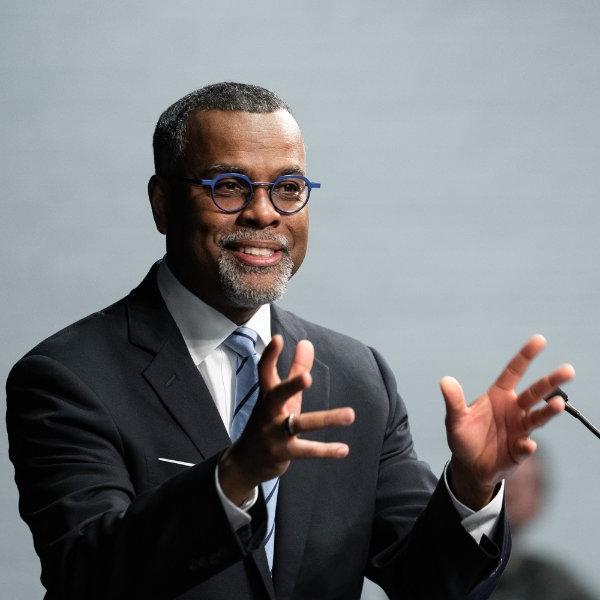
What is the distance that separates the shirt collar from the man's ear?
119mm

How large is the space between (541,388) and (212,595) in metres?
0.60

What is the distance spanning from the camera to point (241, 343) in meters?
2.24

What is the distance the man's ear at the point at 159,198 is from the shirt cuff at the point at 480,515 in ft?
2.26

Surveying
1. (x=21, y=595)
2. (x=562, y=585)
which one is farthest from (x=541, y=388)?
(x=21, y=595)

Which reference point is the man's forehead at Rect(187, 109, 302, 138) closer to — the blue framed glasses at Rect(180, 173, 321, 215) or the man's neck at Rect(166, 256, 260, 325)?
the blue framed glasses at Rect(180, 173, 321, 215)

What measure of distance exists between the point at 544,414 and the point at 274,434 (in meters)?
0.43

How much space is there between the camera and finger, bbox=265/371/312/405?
1.60 metres

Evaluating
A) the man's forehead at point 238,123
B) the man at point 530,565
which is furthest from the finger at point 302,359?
the man at point 530,565

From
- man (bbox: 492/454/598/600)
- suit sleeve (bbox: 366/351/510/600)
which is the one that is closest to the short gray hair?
suit sleeve (bbox: 366/351/510/600)

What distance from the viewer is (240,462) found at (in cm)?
169

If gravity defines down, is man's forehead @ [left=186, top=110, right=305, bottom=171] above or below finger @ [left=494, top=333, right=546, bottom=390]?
above

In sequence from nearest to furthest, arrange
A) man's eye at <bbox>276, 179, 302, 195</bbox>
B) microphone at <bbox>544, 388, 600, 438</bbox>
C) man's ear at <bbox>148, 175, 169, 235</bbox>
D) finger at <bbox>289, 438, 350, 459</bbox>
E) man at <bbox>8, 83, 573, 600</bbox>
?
finger at <bbox>289, 438, 350, 459</bbox> < microphone at <bbox>544, 388, 600, 438</bbox> < man at <bbox>8, 83, 573, 600</bbox> < man's eye at <bbox>276, 179, 302, 195</bbox> < man's ear at <bbox>148, 175, 169, 235</bbox>

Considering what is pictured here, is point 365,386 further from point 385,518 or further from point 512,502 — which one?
point 512,502

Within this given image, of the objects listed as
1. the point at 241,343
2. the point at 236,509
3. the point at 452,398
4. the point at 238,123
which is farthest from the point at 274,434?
the point at 238,123
